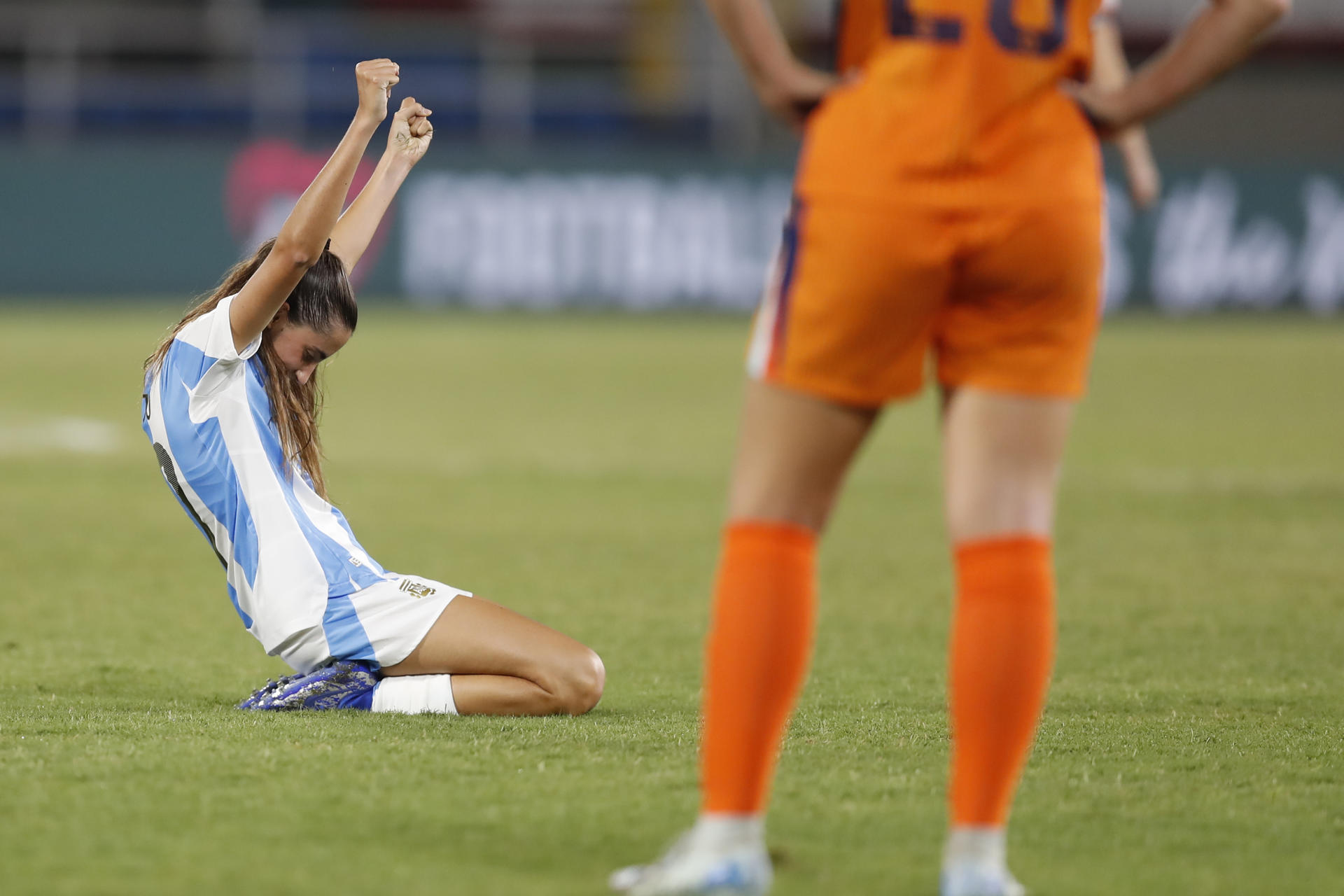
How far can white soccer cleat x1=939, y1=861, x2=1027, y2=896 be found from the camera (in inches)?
89.8

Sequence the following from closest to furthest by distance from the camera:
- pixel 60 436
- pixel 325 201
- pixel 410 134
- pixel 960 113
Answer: pixel 960 113, pixel 325 201, pixel 410 134, pixel 60 436

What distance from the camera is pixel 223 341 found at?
3414 millimetres

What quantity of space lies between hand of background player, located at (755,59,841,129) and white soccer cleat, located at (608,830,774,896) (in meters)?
0.97

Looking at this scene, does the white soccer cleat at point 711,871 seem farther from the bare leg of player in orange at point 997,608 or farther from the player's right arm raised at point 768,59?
the player's right arm raised at point 768,59

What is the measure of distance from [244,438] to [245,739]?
2.08 ft

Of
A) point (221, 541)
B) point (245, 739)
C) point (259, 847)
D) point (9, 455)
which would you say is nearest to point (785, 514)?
point (259, 847)

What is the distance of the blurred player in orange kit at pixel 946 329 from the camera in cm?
224

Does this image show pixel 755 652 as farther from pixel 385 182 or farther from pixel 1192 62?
pixel 385 182

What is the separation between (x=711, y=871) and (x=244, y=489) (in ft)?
5.39

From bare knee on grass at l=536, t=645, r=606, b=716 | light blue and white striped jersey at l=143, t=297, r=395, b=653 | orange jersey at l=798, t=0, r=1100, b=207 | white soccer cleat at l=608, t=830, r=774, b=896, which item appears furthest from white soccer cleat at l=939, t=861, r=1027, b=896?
light blue and white striped jersey at l=143, t=297, r=395, b=653

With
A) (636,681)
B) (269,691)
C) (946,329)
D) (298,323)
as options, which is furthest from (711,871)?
(636,681)

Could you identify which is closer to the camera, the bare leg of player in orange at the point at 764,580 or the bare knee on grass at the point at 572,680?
the bare leg of player in orange at the point at 764,580

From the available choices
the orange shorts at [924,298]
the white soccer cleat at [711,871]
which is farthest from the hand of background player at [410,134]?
the white soccer cleat at [711,871]

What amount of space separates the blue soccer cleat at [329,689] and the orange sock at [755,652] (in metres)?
1.41
